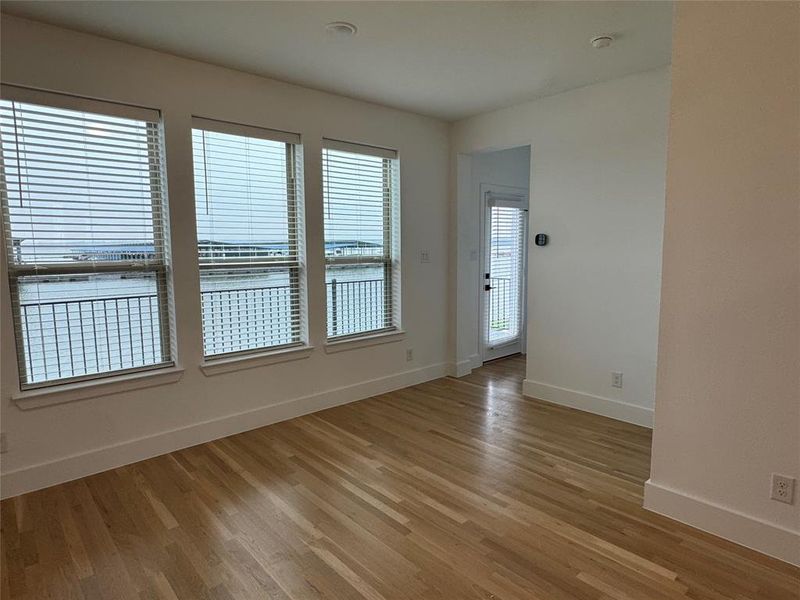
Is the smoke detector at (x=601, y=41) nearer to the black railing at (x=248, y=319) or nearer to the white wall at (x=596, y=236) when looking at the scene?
the white wall at (x=596, y=236)

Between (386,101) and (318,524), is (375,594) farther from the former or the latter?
(386,101)

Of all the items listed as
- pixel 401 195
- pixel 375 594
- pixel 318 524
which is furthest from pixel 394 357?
pixel 375 594

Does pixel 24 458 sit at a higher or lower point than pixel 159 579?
higher

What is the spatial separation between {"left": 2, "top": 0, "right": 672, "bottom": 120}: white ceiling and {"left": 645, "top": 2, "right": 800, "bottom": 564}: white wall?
621 millimetres

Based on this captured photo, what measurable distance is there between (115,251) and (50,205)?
42cm

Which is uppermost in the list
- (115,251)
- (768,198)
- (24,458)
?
(768,198)

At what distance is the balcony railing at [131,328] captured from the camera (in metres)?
2.72

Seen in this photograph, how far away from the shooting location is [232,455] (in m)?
3.11

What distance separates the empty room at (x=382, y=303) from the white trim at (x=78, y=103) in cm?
2

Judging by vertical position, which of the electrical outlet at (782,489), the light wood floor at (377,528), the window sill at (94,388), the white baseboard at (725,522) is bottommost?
the light wood floor at (377,528)

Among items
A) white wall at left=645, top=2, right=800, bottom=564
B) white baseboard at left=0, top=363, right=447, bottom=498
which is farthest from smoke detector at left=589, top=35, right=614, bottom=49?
white baseboard at left=0, top=363, right=447, bottom=498

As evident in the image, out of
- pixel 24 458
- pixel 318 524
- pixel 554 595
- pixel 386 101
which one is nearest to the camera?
pixel 554 595

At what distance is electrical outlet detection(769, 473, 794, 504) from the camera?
2008 millimetres

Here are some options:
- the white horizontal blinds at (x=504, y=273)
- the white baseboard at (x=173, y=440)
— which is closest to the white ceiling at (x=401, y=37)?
the white horizontal blinds at (x=504, y=273)
